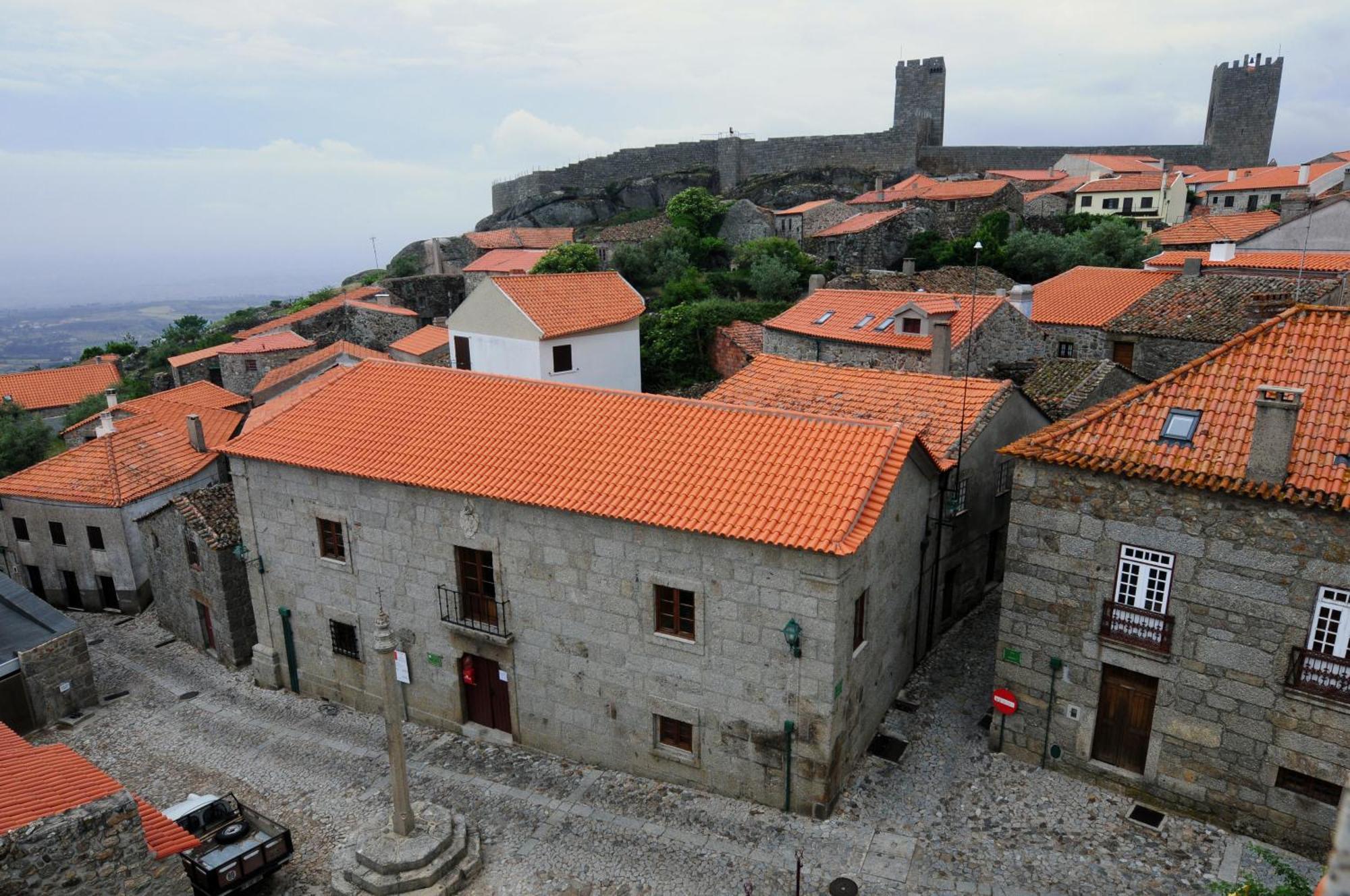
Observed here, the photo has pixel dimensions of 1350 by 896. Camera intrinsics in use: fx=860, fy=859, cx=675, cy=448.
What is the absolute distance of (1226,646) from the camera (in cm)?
1244

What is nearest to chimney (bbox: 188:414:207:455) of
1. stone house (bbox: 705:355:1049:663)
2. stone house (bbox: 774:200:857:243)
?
stone house (bbox: 705:355:1049:663)

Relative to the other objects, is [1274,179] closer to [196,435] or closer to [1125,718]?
[1125,718]

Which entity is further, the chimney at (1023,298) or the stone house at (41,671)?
the chimney at (1023,298)

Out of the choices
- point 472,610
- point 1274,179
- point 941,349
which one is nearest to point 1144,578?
point 941,349

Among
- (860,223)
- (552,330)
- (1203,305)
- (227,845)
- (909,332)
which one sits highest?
(860,223)

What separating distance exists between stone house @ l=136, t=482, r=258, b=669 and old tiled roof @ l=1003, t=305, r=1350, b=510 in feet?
57.9

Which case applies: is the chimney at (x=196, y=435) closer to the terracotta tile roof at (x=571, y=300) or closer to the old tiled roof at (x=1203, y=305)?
the terracotta tile roof at (x=571, y=300)

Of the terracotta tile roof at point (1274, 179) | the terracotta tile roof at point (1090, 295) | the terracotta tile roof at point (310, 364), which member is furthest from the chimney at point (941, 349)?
the terracotta tile roof at point (1274, 179)

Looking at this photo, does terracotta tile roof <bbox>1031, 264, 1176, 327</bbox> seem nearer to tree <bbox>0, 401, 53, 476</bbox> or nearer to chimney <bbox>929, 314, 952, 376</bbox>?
chimney <bbox>929, 314, 952, 376</bbox>

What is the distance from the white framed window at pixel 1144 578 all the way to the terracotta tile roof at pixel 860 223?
36446mm

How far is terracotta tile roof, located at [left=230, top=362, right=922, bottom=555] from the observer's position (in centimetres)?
1338

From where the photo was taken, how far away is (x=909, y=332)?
27.5 meters

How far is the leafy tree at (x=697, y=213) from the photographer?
2156 inches

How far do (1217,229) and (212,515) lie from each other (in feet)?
131
